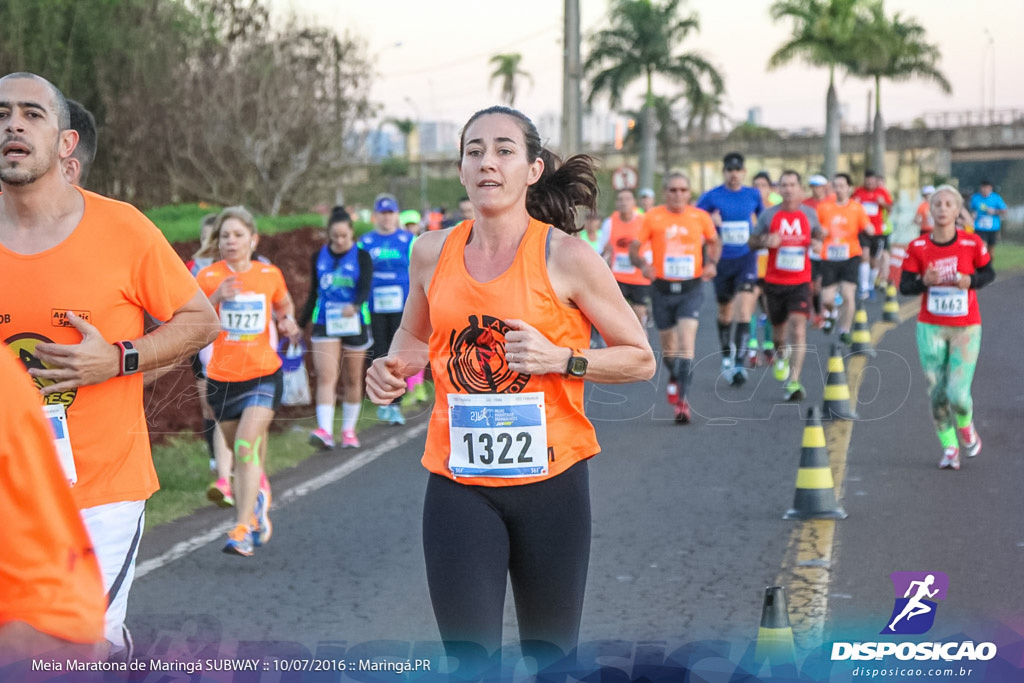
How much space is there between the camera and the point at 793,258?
1295 cm

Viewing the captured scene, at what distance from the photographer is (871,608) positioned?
18.1 ft

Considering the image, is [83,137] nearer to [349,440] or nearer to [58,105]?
[58,105]

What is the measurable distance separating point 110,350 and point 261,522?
3.49 meters

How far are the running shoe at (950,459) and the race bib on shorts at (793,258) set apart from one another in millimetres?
4410

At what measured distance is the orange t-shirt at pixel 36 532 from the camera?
5.60 ft

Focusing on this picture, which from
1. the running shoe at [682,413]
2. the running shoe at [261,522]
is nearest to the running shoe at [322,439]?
the running shoe at [682,413]

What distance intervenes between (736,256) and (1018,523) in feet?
21.8

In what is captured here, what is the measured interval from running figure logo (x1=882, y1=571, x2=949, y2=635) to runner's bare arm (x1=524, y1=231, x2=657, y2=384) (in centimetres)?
210

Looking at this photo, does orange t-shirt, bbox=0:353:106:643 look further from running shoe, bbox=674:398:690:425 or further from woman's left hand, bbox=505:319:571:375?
running shoe, bbox=674:398:690:425

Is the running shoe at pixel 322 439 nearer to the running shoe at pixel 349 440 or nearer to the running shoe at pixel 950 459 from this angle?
the running shoe at pixel 349 440

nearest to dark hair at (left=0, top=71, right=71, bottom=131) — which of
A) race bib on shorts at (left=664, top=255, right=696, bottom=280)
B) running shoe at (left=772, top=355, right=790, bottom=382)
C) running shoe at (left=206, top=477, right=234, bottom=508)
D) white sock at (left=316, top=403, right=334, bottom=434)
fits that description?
running shoe at (left=206, top=477, right=234, bottom=508)

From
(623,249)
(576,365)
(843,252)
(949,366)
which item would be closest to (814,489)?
(949,366)

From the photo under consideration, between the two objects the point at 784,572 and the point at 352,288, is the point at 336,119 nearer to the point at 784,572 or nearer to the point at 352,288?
the point at 352,288

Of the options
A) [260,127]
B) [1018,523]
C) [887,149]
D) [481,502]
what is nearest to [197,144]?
[260,127]
